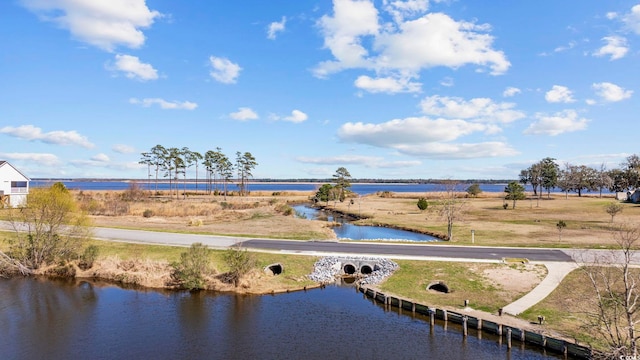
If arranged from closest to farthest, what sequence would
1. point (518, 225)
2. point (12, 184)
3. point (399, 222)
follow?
point (518, 225), point (399, 222), point (12, 184)

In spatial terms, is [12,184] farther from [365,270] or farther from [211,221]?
[365,270]

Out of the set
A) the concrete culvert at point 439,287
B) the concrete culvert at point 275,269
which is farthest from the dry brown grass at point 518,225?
the concrete culvert at point 275,269

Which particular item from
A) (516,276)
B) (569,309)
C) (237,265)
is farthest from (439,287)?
(237,265)

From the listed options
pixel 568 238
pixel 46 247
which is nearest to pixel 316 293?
pixel 46 247

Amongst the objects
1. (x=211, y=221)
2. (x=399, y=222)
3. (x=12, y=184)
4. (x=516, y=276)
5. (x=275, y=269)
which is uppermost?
(x=12, y=184)

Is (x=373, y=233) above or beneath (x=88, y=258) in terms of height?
beneath

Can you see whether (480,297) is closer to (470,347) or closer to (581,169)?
(470,347)

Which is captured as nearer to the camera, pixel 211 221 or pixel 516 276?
pixel 516 276
